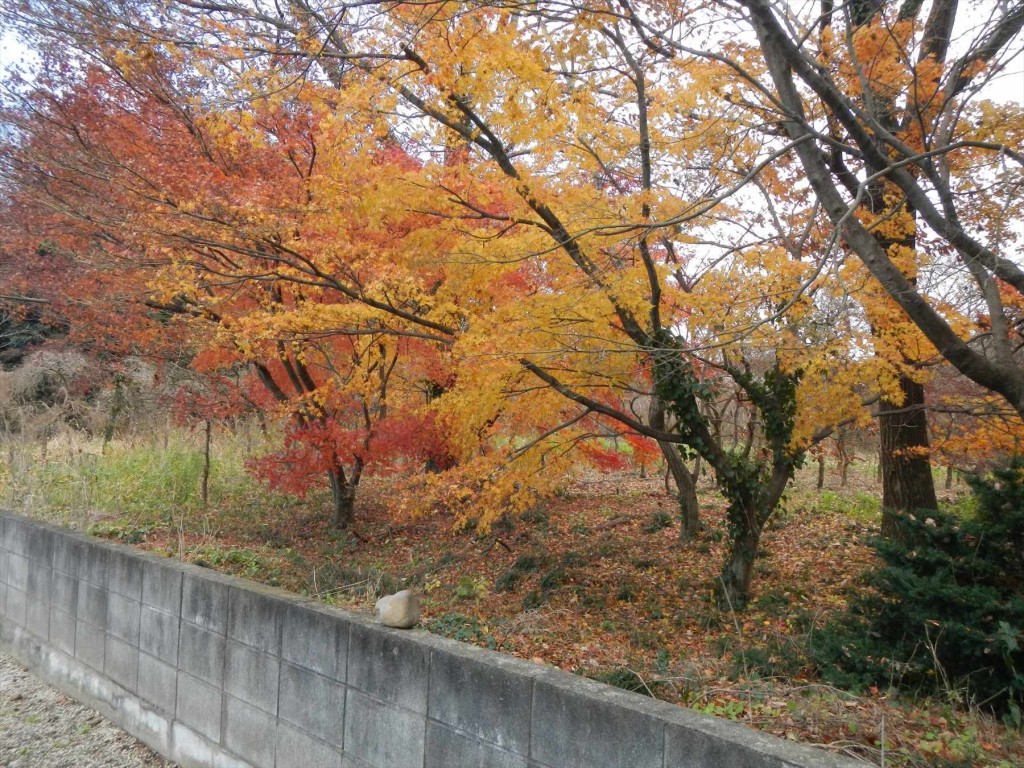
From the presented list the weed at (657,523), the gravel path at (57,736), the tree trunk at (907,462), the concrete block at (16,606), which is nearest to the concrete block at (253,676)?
the gravel path at (57,736)

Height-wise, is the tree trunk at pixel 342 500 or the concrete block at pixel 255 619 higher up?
the concrete block at pixel 255 619

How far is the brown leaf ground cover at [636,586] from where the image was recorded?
3389 millimetres

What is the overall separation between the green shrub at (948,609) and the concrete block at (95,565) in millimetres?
5544

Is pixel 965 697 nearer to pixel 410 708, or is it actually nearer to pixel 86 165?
pixel 410 708

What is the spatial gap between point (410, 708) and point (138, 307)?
32.7ft

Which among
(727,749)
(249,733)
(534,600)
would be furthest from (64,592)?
(727,749)

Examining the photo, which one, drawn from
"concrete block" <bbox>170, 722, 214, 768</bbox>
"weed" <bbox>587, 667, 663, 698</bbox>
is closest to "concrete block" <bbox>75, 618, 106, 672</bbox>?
"concrete block" <bbox>170, 722, 214, 768</bbox>

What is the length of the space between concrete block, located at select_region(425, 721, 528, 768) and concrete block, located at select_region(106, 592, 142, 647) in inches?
127

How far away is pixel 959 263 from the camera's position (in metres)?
6.25

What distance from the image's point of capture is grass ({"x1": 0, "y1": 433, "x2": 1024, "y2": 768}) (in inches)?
139

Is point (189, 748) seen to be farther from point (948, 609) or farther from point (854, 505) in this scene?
point (854, 505)

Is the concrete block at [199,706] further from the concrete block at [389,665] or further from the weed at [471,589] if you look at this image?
the weed at [471,589]

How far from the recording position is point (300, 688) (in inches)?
168

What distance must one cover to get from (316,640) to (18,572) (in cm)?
509
